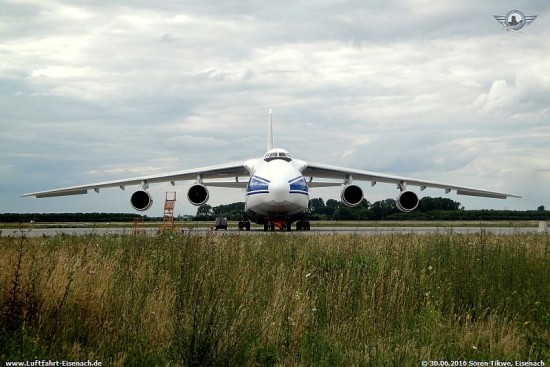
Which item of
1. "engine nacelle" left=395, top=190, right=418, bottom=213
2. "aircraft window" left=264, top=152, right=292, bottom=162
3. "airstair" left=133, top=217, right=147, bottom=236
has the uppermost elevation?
"aircraft window" left=264, top=152, right=292, bottom=162

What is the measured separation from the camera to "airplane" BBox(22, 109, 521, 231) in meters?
23.2

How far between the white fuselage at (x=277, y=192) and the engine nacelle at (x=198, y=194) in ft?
7.03

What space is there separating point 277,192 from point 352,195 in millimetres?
5295

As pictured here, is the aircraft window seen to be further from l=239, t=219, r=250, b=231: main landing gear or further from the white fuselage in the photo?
l=239, t=219, r=250, b=231: main landing gear

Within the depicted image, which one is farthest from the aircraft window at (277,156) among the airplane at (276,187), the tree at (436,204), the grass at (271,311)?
the tree at (436,204)

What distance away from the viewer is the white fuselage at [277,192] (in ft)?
74.5

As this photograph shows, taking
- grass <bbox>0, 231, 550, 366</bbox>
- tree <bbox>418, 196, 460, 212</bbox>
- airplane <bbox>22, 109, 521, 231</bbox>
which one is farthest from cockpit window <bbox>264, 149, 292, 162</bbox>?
tree <bbox>418, 196, 460, 212</bbox>

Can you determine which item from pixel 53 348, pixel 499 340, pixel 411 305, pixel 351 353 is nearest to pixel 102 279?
pixel 53 348

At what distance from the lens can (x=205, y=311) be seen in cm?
557

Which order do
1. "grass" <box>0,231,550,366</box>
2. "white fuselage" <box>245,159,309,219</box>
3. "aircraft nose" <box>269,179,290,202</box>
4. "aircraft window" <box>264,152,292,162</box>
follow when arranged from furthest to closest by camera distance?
"aircraft window" <box>264,152,292,162</box> → "white fuselage" <box>245,159,309,219</box> → "aircraft nose" <box>269,179,290,202</box> → "grass" <box>0,231,550,366</box>

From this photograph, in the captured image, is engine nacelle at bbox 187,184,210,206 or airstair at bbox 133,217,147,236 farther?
engine nacelle at bbox 187,184,210,206

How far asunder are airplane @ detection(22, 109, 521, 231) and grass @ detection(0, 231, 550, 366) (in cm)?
1390

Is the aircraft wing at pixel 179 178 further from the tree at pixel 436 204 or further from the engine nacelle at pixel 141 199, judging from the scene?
the tree at pixel 436 204

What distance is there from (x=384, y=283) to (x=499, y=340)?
6.38ft
